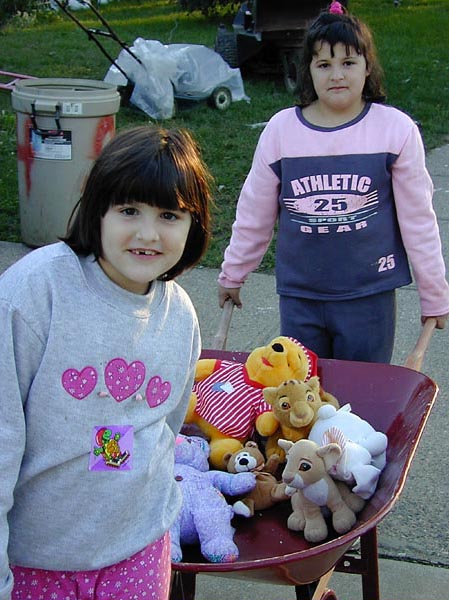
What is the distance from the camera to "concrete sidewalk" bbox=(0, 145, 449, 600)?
10.1ft

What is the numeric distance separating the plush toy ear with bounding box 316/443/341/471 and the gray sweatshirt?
59 cm

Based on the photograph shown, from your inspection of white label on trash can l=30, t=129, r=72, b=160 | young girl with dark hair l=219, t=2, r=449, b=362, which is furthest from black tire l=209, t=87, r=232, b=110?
young girl with dark hair l=219, t=2, r=449, b=362

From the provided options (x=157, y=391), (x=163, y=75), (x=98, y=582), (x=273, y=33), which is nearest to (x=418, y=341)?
(x=157, y=391)

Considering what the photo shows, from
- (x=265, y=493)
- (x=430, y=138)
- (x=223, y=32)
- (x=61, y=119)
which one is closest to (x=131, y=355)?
(x=265, y=493)

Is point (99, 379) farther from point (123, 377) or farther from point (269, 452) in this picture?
point (269, 452)

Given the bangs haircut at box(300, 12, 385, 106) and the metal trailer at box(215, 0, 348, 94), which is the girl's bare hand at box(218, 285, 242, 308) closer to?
the bangs haircut at box(300, 12, 385, 106)

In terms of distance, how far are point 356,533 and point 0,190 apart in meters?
5.44

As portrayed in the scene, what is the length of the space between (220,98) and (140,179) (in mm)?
8057

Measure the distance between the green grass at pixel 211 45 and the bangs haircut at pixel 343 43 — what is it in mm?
2850

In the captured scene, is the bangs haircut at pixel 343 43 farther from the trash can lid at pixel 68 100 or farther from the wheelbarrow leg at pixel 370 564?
the trash can lid at pixel 68 100

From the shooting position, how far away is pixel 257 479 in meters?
2.51

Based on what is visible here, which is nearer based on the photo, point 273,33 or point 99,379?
point 99,379

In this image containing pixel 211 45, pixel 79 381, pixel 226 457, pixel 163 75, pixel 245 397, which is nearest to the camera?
pixel 79 381

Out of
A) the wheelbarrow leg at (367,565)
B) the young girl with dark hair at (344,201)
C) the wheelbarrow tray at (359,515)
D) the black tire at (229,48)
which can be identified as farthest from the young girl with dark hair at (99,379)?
the black tire at (229,48)
